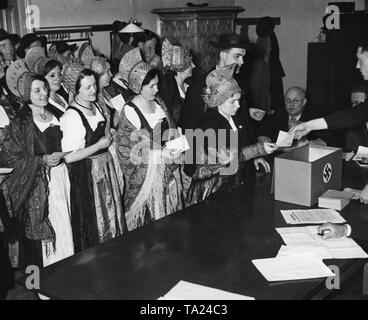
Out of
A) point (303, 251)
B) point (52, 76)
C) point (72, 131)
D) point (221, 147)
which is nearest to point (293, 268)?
point (303, 251)

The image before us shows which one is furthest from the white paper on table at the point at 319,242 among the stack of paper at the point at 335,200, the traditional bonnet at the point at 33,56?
the traditional bonnet at the point at 33,56

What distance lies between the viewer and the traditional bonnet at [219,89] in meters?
3.81

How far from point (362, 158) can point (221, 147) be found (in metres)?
1.06

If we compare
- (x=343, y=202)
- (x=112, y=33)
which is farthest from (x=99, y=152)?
(x=112, y=33)

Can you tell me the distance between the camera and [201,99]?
4.52m

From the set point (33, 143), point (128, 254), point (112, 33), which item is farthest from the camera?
point (112, 33)

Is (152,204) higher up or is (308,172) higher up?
(308,172)

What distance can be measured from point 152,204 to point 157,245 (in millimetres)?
1617

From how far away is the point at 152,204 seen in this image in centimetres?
421

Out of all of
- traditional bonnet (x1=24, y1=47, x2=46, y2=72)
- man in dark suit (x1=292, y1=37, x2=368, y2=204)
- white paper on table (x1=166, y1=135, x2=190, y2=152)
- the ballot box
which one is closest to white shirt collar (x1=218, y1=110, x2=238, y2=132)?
white paper on table (x1=166, y1=135, x2=190, y2=152)

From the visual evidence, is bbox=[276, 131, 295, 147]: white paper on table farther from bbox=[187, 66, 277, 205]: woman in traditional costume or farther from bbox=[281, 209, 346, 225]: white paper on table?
bbox=[281, 209, 346, 225]: white paper on table

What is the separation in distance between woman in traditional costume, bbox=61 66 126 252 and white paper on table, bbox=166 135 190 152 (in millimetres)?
446

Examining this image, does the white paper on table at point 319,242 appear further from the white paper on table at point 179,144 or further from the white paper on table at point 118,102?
the white paper on table at point 118,102
